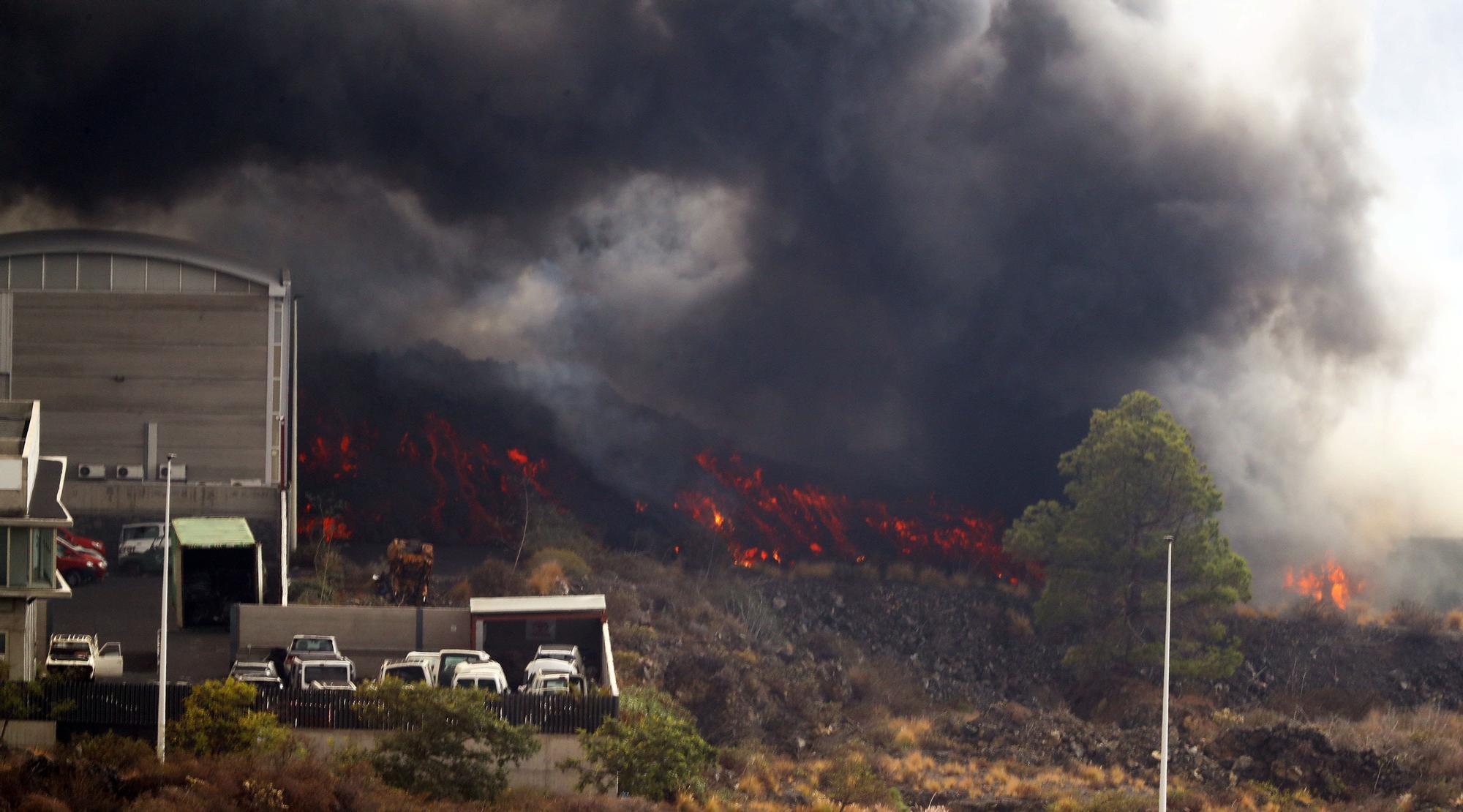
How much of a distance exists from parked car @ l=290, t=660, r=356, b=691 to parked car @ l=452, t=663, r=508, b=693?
7.01 ft

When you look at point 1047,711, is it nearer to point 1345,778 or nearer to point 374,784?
point 1345,778

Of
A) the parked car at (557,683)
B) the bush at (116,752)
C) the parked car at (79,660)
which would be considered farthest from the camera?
the parked car at (557,683)

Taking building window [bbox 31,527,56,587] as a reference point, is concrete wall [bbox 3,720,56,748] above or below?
below

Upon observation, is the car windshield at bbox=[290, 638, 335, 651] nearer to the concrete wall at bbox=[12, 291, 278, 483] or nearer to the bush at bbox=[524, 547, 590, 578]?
the bush at bbox=[524, 547, 590, 578]

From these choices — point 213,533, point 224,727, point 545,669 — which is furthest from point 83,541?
point 224,727

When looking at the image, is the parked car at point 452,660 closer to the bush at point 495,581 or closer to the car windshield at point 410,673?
the car windshield at point 410,673

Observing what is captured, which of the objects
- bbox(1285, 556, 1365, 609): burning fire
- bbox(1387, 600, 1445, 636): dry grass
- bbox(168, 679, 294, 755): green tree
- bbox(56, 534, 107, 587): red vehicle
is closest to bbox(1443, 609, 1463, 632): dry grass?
bbox(1387, 600, 1445, 636): dry grass

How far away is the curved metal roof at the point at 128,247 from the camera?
40094mm

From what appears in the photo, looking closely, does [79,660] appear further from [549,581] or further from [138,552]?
[549,581]

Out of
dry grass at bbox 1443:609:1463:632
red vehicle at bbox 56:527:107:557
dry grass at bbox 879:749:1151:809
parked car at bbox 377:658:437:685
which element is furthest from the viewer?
dry grass at bbox 1443:609:1463:632

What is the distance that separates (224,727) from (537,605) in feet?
31.9

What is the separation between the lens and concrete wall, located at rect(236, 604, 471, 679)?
103 ft

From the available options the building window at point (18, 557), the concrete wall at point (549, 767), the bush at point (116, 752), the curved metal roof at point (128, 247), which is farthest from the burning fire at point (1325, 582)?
the building window at point (18, 557)

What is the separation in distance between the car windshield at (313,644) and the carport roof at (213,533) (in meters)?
4.44
